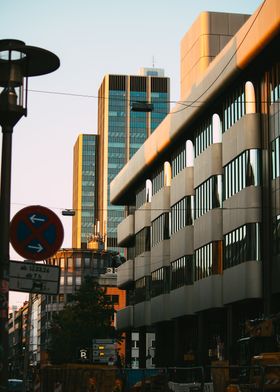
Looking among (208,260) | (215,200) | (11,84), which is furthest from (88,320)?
(11,84)

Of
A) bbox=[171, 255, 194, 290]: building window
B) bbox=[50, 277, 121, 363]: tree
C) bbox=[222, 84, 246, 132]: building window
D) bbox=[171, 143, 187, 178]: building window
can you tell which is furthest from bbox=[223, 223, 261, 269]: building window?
bbox=[50, 277, 121, 363]: tree

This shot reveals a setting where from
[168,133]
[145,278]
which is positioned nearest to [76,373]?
[168,133]

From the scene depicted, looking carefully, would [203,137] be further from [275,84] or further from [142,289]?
[142,289]

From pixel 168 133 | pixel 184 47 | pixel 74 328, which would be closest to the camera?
pixel 168 133

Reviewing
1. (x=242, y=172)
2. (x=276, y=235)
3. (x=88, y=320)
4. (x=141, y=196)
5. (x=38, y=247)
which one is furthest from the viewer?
(x=141, y=196)

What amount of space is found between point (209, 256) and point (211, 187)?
4029 mm

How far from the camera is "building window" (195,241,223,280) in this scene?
52.4 m

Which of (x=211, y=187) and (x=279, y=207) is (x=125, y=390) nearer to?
(x=279, y=207)

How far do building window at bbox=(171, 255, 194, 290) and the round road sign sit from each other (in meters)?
48.4

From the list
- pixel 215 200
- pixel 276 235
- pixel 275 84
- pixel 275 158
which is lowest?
pixel 276 235

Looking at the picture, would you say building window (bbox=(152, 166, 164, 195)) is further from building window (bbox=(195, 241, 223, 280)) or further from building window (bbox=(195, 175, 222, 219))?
building window (bbox=(195, 241, 223, 280))

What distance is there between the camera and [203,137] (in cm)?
5741

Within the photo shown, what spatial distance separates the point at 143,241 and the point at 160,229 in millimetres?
6911

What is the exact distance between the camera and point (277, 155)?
151 feet
